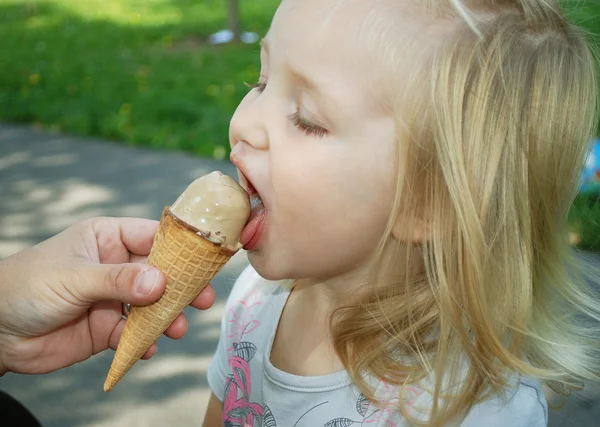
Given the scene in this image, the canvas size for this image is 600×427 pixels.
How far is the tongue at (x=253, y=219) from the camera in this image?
69.8 inches

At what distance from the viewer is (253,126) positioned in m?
1.73

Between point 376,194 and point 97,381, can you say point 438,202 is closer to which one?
point 376,194

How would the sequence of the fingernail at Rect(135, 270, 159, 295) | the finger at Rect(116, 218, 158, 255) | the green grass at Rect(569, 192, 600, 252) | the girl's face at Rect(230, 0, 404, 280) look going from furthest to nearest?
the green grass at Rect(569, 192, 600, 252)
the finger at Rect(116, 218, 158, 255)
the fingernail at Rect(135, 270, 159, 295)
the girl's face at Rect(230, 0, 404, 280)

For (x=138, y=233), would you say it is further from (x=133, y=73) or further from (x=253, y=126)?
(x=133, y=73)

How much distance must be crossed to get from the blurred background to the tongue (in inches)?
40.0

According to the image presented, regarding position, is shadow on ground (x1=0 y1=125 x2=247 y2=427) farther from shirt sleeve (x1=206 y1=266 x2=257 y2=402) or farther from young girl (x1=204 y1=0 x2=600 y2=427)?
young girl (x1=204 y1=0 x2=600 y2=427)

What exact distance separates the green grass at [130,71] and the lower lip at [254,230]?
354 centimetres

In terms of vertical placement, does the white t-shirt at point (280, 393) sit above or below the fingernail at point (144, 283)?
below

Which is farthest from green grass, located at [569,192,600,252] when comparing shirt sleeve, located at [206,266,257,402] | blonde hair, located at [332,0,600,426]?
shirt sleeve, located at [206,266,257,402]

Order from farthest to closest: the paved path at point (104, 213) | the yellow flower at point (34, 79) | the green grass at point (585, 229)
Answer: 1. the yellow flower at point (34, 79)
2. the green grass at point (585, 229)
3. the paved path at point (104, 213)

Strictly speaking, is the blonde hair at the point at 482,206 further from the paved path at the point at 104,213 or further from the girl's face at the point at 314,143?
the paved path at the point at 104,213

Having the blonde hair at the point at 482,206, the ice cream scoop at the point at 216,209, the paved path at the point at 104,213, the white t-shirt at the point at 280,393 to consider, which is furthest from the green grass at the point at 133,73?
the ice cream scoop at the point at 216,209

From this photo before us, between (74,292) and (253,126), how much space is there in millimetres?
644

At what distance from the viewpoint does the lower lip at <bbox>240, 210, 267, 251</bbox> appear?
1.77 metres
